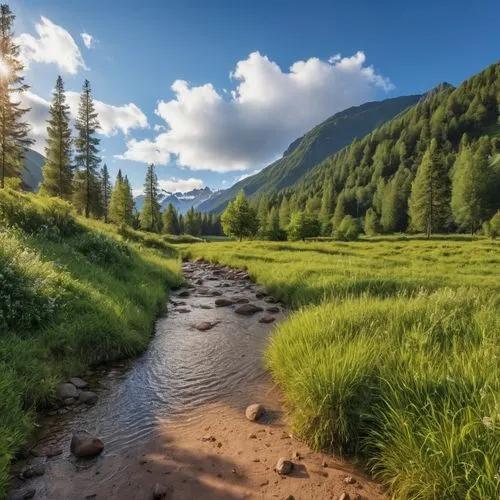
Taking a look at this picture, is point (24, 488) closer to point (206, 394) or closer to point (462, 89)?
point (206, 394)

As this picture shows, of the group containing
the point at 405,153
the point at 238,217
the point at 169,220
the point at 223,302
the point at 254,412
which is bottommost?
the point at 254,412

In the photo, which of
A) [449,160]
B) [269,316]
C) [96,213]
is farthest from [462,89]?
[269,316]

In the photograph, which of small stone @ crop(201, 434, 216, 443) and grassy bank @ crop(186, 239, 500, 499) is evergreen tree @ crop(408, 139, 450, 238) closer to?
grassy bank @ crop(186, 239, 500, 499)

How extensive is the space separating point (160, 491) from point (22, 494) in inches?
67.6

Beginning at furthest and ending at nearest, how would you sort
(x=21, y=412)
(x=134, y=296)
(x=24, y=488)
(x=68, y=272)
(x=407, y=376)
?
(x=134, y=296) < (x=68, y=272) < (x=21, y=412) < (x=407, y=376) < (x=24, y=488)

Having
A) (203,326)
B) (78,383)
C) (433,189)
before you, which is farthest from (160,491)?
(433,189)

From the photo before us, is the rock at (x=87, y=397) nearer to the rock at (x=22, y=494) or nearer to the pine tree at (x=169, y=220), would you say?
the rock at (x=22, y=494)

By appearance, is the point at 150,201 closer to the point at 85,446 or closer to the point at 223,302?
the point at 223,302

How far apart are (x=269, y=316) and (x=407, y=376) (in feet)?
A: 25.9

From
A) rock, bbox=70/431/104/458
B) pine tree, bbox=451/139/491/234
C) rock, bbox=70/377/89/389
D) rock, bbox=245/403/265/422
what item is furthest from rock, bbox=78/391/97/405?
pine tree, bbox=451/139/491/234

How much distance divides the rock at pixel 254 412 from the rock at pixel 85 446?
2.41m

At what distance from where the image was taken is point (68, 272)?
9.69 m

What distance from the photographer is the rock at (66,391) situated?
5.95 m

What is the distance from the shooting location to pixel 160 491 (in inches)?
152
